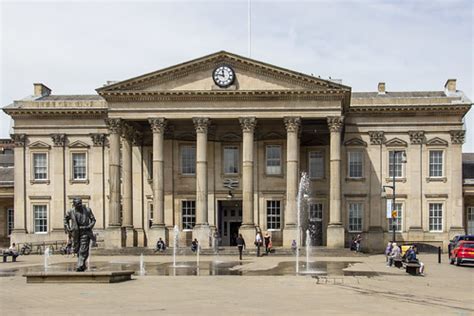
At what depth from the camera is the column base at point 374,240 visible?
184 ft

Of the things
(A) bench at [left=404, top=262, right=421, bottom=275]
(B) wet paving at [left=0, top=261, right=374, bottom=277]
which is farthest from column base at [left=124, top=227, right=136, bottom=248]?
(A) bench at [left=404, top=262, right=421, bottom=275]

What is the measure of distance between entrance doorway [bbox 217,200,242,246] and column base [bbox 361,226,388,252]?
10190 mm

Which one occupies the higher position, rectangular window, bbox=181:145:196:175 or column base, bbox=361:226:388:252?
rectangular window, bbox=181:145:196:175

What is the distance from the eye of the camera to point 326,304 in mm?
19031

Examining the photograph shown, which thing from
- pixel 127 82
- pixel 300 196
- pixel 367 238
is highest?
pixel 127 82

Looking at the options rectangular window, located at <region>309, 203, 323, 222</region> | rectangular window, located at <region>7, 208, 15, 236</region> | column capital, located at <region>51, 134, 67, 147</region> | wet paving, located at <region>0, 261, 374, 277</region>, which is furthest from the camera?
rectangular window, located at <region>7, 208, 15, 236</region>

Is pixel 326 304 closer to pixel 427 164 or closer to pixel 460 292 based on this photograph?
pixel 460 292

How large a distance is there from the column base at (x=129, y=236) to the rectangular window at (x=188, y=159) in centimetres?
671

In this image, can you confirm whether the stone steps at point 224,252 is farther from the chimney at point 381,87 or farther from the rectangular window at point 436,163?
the chimney at point 381,87

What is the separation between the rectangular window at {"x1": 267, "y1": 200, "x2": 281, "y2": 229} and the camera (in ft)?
180

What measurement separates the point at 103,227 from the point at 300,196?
1682cm

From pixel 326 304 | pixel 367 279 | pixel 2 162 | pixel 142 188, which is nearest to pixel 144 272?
pixel 367 279

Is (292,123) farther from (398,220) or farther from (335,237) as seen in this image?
(398,220)

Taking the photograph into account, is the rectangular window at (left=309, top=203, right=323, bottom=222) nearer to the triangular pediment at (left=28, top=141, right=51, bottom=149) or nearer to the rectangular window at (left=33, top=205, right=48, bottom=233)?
the rectangular window at (left=33, top=205, right=48, bottom=233)
